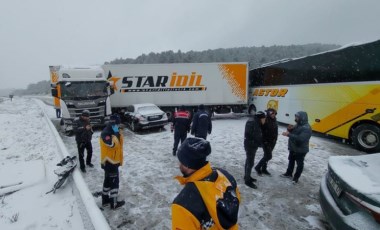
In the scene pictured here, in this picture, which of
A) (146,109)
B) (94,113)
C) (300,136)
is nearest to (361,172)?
(300,136)

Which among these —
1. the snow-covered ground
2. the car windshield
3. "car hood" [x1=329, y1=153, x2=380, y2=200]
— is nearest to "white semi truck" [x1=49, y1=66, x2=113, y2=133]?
the car windshield

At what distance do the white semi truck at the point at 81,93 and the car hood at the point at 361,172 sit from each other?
36.6 feet

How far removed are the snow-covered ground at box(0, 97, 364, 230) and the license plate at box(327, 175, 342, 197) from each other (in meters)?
1.07

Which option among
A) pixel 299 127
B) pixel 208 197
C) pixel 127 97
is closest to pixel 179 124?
pixel 299 127

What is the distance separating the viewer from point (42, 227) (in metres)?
4.10

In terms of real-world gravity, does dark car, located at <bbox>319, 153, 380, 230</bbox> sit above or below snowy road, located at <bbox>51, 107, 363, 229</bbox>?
above

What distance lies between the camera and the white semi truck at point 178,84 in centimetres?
1603

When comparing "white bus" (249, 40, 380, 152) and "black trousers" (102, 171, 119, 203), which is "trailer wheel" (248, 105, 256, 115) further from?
"black trousers" (102, 171, 119, 203)

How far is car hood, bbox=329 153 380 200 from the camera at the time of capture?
2946 mm

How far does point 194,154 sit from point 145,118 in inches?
433

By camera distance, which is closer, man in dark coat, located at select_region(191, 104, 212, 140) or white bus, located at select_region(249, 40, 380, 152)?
man in dark coat, located at select_region(191, 104, 212, 140)

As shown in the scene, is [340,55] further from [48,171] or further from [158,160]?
[48,171]

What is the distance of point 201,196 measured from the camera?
176 cm

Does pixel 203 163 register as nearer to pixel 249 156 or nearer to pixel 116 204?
pixel 116 204
